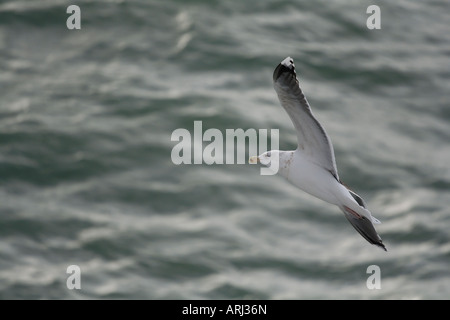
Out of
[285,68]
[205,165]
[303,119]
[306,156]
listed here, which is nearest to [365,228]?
[306,156]

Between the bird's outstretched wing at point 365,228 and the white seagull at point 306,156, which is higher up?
the white seagull at point 306,156

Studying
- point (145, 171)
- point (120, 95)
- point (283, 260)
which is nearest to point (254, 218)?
point (283, 260)

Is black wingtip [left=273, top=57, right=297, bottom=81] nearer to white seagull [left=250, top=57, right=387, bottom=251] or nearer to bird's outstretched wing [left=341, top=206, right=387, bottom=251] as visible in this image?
white seagull [left=250, top=57, right=387, bottom=251]

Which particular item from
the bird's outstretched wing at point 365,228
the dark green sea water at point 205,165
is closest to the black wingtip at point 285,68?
the bird's outstretched wing at point 365,228

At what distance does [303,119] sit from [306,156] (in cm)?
30

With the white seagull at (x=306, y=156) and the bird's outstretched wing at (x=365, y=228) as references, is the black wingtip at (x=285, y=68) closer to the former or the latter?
the white seagull at (x=306, y=156)

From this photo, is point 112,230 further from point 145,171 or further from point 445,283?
point 445,283

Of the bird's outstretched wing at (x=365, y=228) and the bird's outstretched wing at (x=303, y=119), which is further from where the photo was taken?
the bird's outstretched wing at (x=365, y=228)

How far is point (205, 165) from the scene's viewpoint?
2052 centimetres

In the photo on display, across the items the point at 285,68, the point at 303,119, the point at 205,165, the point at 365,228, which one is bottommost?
the point at 365,228

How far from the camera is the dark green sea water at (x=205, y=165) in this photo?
61.9 feet

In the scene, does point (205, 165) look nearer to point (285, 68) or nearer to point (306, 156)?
point (306, 156)
